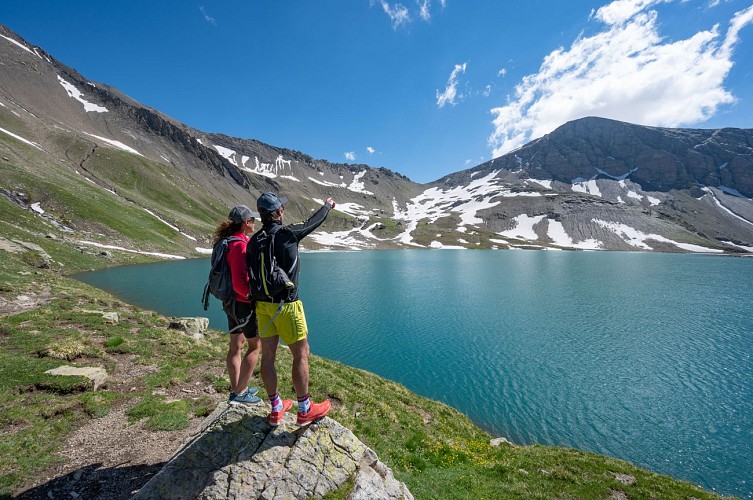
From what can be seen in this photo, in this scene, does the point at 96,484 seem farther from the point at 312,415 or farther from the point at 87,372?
the point at 87,372

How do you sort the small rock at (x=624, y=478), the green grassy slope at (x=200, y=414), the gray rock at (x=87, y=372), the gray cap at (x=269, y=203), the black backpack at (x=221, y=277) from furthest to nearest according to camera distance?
1. the small rock at (x=624, y=478)
2. the gray rock at (x=87, y=372)
3. the green grassy slope at (x=200, y=414)
4. the black backpack at (x=221, y=277)
5. the gray cap at (x=269, y=203)

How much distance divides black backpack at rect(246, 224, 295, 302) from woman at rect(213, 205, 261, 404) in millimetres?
681

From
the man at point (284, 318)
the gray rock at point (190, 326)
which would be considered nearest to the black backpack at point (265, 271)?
the man at point (284, 318)

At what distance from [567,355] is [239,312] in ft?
112

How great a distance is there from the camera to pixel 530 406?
74.5 ft

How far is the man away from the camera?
21.4 ft

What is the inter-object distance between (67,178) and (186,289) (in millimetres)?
86072

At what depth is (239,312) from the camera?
24.2ft

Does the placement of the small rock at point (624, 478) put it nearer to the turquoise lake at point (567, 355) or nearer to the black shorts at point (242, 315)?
the turquoise lake at point (567, 355)

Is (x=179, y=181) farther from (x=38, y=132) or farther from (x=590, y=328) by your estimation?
(x=590, y=328)

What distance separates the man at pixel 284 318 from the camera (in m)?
6.53

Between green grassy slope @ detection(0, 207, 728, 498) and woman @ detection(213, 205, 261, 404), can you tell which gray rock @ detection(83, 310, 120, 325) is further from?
woman @ detection(213, 205, 261, 404)

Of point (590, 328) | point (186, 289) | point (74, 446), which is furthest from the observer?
point (186, 289)

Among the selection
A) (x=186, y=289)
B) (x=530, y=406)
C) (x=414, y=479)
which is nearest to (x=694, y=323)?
(x=530, y=406)
